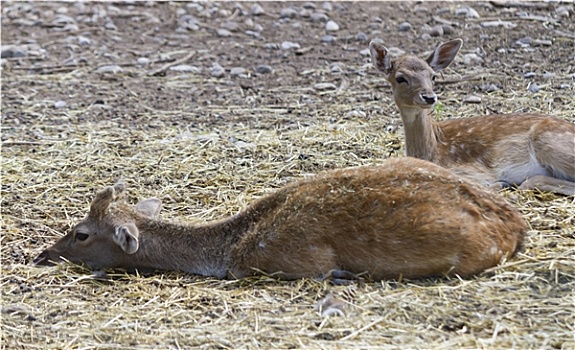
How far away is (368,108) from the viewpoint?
10.3 metres

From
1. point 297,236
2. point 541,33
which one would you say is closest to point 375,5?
point 541,33

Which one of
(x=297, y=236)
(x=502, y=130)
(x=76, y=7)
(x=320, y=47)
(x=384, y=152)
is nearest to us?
(x=297, y=236)

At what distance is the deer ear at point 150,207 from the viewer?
7.17m

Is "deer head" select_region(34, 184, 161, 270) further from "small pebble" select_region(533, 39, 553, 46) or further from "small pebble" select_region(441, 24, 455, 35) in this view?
"small pebble" select_region(441, 24, 455, 35)

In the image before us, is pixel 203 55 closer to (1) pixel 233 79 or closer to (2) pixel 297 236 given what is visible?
(1) pixel 233 79

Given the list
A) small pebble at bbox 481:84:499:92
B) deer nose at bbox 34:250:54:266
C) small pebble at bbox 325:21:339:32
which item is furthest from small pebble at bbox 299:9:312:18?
deer nose at bbox 34:250:54:266

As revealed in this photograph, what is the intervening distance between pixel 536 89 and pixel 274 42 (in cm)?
378

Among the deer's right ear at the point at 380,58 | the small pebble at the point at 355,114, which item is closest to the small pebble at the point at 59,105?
the small pebble at the point at 355,114

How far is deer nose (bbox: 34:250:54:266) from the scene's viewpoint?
6844 millimetres

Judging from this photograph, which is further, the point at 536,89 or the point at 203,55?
the point at 203,55

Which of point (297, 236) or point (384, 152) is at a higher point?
point (297, 236)

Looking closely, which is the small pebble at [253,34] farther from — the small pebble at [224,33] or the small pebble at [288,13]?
the small pebble at [288,13]

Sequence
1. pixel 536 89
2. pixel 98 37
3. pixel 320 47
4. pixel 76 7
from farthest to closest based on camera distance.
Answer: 1. pixel 76 7
2. pixel 98 37
3. pixel 320 47
4. pixel 536 89

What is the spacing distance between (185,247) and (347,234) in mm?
1193
